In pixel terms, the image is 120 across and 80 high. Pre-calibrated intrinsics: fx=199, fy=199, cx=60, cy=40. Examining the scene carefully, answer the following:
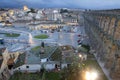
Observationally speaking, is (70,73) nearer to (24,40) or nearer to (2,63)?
(2,63)

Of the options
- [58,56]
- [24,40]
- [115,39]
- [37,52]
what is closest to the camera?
[115,39]

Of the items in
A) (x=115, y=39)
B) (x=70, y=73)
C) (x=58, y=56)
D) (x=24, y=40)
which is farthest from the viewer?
(x=24, y=40)

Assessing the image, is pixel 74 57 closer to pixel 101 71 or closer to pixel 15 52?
pixel 101 71

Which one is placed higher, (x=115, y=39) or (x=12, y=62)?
(x=115, y=39)

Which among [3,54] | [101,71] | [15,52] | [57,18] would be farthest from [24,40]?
[57,18]

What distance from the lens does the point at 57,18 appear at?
109 m

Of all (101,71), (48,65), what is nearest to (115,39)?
(101,71)

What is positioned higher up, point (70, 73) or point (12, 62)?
point (70, 73)

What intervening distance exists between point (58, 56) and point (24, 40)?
70.0 ft

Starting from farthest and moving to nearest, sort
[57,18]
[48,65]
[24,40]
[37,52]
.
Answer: [57,18] < [24,40] < [37,52] < [48,65]

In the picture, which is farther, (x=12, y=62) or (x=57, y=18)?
(x=57, y=18)

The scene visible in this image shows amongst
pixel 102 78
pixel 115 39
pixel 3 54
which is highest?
pixel 115 39

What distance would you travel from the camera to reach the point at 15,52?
36969 millimetres

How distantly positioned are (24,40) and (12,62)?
1867 cm
